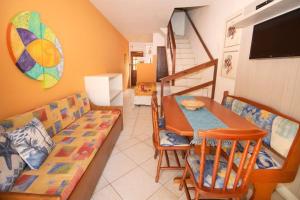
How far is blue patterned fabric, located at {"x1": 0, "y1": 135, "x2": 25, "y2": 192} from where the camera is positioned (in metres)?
1.00

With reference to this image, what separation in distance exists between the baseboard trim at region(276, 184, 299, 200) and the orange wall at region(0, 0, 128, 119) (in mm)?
2827

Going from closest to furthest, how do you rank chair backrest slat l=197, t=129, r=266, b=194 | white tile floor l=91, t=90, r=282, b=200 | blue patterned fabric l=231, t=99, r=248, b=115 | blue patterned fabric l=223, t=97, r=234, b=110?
chair backrest slat l=197, t=129, r=266, b=194, white tile floor l=91, t=90, r=282, b=200, blue patterned fabric l=231, t=99, r=248, b=115, blue patterned fabric l=223, t=97, r=234, b=110

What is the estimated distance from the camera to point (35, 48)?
165 cm

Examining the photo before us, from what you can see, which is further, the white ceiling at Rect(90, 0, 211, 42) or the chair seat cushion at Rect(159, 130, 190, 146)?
the white ceiling at Rect(90, 0, 211, 42)

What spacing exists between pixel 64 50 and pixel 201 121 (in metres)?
2.13

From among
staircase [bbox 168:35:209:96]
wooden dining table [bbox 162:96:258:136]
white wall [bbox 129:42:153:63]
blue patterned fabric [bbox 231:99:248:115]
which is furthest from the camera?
white wall [bbox 129:42:153:63]

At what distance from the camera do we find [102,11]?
349 cm

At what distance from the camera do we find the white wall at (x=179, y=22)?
234 inches

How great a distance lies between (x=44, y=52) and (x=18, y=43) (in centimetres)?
A: 33

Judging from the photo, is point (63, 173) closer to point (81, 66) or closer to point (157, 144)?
point (157, 144)

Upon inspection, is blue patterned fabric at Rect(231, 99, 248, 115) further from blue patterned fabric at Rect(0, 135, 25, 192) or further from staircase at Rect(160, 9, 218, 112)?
blue patterned fabric at Rect(0, 135, 25, 192)

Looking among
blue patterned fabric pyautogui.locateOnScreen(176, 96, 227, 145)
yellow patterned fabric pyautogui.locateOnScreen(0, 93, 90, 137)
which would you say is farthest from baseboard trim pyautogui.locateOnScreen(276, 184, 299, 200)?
yellow patterned fabric pyautogui.locateOnScreen(0, 93, 90, 137)

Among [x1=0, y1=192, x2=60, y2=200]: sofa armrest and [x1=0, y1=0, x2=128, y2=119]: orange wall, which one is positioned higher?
[x1=0, y1=0, x2=128, y2=119]: orange wall

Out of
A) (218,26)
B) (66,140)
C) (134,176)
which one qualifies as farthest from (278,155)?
(218,26)
